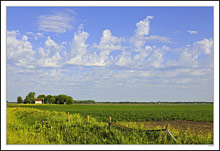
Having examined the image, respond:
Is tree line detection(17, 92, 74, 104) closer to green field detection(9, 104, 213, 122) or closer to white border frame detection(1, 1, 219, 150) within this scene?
green field detection(9, 104, 213, 122)

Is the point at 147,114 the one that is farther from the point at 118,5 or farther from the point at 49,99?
the point at 49,99

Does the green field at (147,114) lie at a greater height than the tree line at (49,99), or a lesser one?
greater

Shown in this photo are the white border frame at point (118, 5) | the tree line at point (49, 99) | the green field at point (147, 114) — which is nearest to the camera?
the white border frame at point (118, 5)

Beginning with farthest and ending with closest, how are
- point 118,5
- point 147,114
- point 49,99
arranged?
point 49,99
point 147,114
point 118,5

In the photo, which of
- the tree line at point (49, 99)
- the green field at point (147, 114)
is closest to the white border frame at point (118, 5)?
the green field at point (147, 114)

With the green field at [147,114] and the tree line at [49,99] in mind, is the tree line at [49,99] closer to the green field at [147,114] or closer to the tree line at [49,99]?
the tree line at [49,99]

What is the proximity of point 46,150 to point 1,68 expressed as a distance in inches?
87.2

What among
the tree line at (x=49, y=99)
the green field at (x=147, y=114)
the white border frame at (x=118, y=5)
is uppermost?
the white border frame at (x=118, y=5)

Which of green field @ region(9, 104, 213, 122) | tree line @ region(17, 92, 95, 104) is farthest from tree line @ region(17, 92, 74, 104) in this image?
green field @ region(9, 104, 213, 122)

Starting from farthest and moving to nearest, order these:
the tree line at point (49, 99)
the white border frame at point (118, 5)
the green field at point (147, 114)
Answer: the tree line at point (49, 99), the green field at point (147, 114), the white border frame at point (118, 5)

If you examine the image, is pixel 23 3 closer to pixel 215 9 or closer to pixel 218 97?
pixel 215 9

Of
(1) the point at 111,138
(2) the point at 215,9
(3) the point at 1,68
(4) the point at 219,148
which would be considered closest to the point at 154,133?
(1) the point at 111,138

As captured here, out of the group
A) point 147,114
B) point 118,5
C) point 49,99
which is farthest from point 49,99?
point 118,5

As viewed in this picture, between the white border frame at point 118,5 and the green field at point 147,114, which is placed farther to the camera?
the green field at point 147,114
